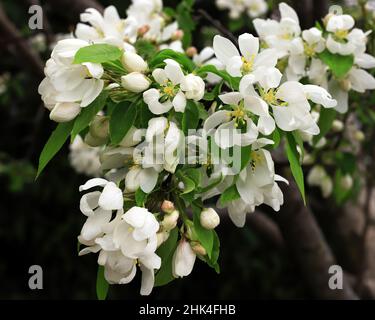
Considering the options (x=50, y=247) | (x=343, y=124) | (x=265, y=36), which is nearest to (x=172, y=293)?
(x=50, y=247)

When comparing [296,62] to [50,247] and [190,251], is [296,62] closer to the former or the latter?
[190,251]

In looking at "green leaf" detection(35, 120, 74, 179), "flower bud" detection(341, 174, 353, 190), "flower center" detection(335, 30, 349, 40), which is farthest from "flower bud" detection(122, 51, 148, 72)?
"flower bud" detection(341, 174, 353, 190)

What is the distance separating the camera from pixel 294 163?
77cm

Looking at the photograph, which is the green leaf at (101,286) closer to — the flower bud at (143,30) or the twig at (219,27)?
the flower bud at (143,30)

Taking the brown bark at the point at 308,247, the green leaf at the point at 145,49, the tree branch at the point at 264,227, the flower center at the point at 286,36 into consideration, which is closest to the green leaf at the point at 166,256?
the green leaf at the point at 145,49

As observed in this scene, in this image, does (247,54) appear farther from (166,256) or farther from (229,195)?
(166,256)

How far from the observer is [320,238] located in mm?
1652

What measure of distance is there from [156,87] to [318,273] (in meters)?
1.09

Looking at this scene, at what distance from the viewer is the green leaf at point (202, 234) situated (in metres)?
0.76

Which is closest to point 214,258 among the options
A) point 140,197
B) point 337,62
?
point 140,197

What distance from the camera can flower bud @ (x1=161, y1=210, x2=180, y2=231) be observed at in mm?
743

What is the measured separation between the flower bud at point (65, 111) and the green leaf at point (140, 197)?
0.45ft

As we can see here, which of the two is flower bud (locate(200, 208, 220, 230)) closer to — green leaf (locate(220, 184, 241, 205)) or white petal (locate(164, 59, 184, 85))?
green leaf (locate(220, 184, 241, 205))

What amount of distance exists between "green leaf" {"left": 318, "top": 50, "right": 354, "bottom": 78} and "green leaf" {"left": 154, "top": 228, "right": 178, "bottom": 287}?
0.43 m
